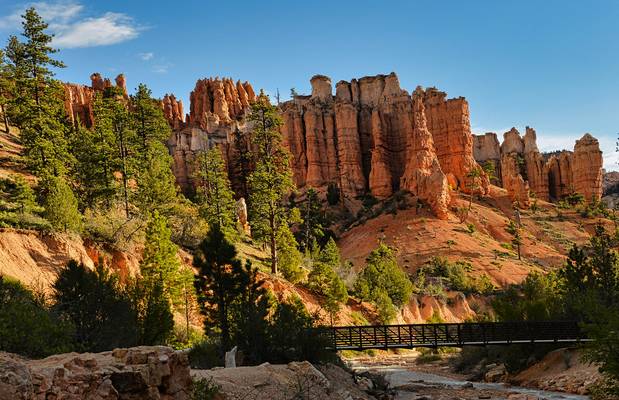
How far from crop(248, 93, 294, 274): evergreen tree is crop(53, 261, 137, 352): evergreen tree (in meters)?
23.8

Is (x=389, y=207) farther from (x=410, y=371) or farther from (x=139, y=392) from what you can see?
(x=139, y=392)

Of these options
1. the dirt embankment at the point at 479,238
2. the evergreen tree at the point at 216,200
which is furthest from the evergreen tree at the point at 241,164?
the evergreen tree at the point at 216,200

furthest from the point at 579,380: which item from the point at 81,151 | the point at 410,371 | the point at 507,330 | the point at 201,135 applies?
the point at 201,135

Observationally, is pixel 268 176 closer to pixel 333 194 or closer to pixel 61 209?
pixel 61 209

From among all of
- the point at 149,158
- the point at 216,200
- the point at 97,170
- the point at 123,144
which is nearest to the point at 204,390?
the point at 97,170

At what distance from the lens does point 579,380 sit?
28.3 meters

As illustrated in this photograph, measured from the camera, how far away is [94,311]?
2075cm

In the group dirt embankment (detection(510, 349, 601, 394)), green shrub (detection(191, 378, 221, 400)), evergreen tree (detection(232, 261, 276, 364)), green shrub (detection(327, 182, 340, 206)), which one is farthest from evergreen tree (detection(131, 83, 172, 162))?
green shrub (detection(327, 182, 340, 206))

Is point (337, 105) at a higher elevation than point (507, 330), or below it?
higher

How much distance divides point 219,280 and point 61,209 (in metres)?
11.4

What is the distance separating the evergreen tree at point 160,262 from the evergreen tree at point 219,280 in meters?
3.84

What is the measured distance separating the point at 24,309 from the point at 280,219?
1183 inches

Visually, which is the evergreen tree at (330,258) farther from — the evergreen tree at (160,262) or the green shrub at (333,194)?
the green shrub at (333,194)

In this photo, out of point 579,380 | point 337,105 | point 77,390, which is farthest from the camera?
point 337,105
